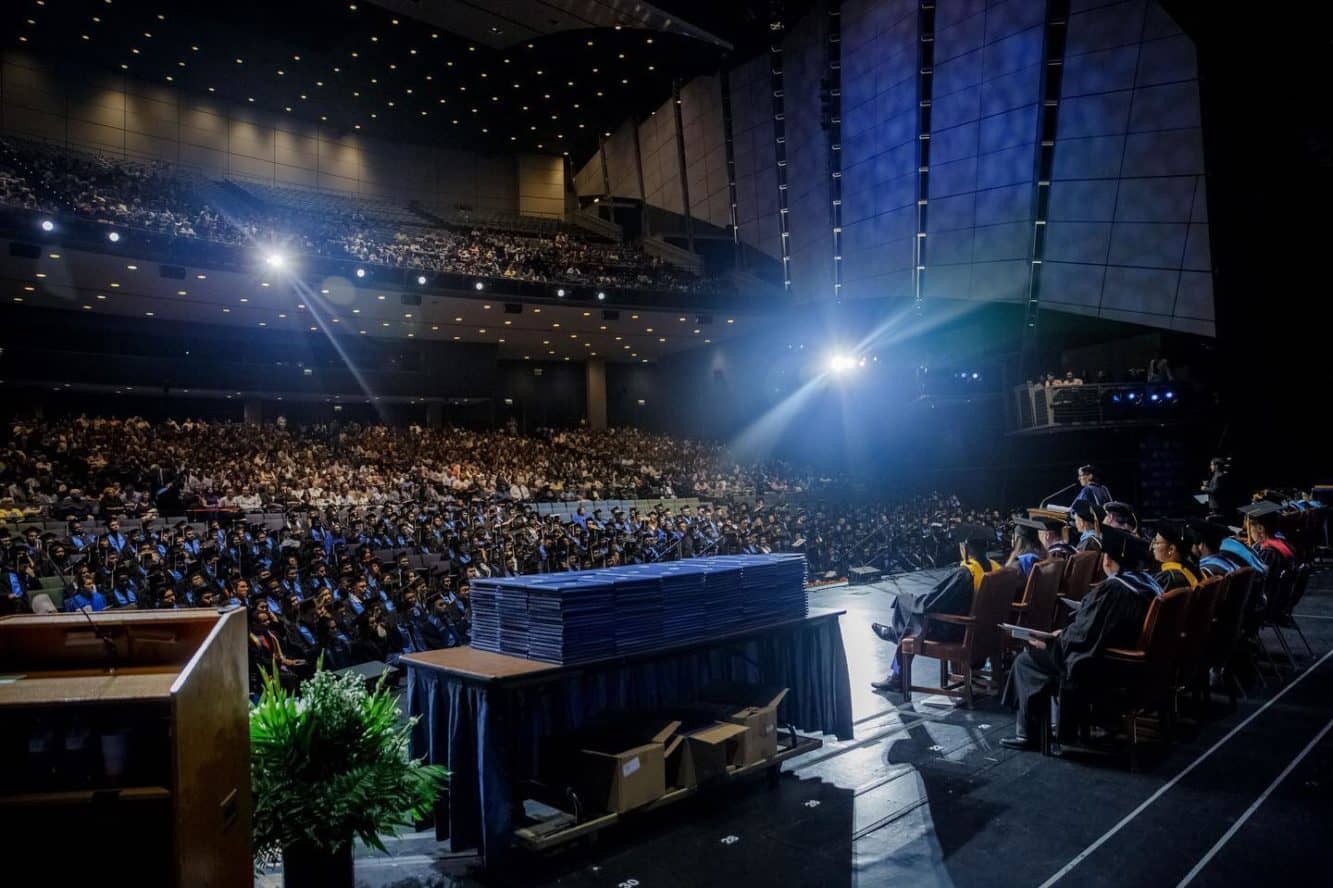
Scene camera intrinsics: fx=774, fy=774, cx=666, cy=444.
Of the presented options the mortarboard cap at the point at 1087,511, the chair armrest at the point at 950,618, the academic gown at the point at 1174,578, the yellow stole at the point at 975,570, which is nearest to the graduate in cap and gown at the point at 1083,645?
the academic gown at the point at 1174,578

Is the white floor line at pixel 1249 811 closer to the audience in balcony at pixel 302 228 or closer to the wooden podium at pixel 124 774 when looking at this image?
the wooden podium at pixel 124 774

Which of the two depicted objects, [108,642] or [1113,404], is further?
[1113,404]

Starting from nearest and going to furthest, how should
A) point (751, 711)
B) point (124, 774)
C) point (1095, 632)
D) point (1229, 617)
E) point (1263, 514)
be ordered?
point (124, 774)
point (751, 711)
point (1095, 632)
point (1229, 617)
point (1263, 514)

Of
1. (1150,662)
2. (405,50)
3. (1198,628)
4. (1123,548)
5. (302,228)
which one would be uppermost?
(405,50)

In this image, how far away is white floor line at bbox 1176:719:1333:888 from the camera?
9.73ft


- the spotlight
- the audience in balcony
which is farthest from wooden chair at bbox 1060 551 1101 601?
the spotlight

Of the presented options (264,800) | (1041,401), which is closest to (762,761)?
(264,800)

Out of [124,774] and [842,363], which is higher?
[842,363]

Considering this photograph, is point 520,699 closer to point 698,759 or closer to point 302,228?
point 698,759

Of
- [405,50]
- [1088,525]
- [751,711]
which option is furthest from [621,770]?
[405,50]

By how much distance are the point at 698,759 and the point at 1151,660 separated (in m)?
2.56

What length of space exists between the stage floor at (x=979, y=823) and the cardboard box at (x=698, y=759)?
7.6 inches

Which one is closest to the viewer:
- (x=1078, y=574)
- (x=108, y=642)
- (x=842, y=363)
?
(x=108, y=642)

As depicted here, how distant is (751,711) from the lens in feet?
12.9
